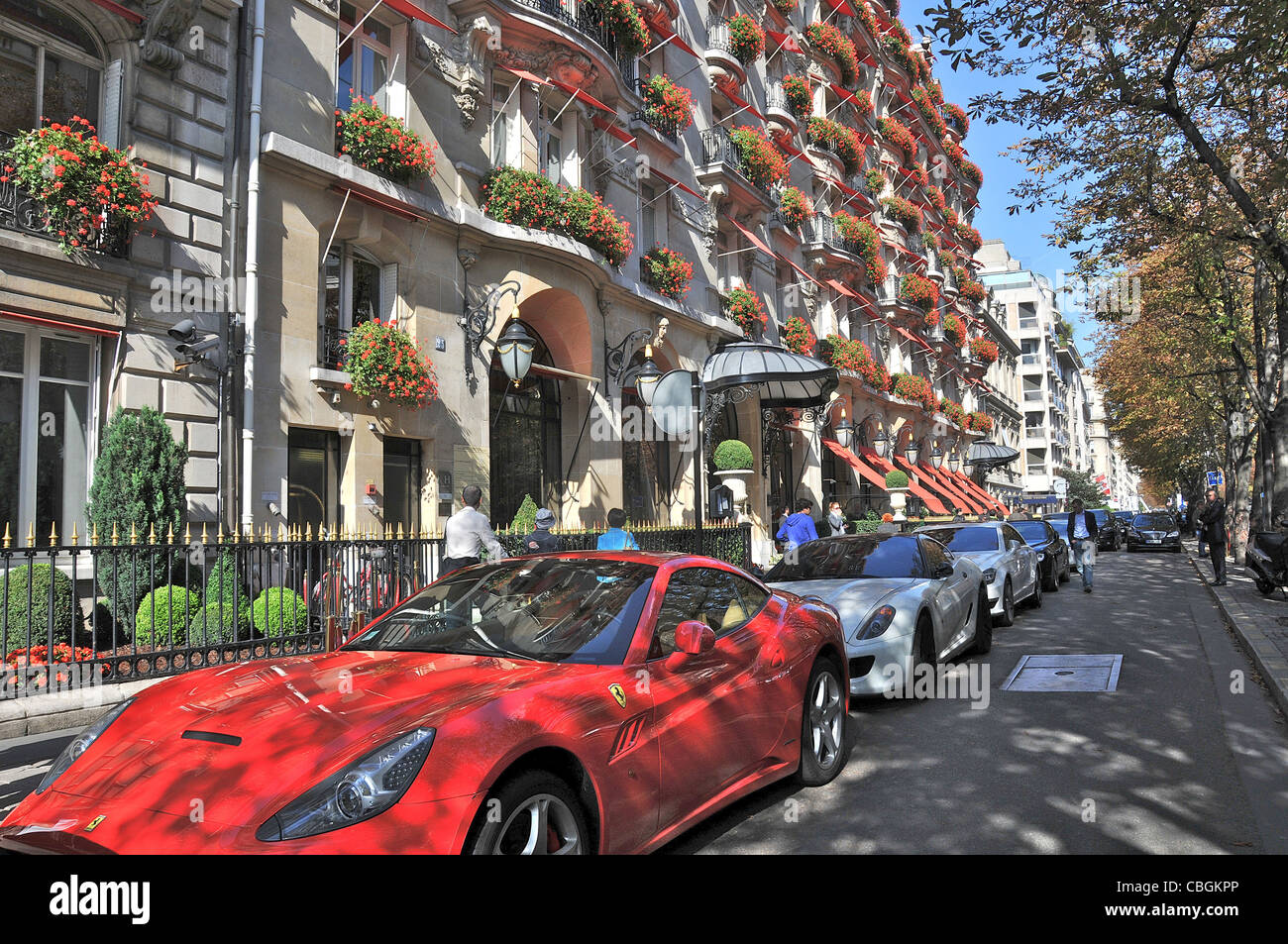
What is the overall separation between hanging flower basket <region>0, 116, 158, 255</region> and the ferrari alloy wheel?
Answer: 30.0 ft

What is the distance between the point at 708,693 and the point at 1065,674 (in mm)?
5810

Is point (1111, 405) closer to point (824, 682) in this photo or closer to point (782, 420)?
point (782, 420)

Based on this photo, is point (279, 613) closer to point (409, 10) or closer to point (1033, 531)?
point (409, 10)

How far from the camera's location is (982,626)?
32.7 feet

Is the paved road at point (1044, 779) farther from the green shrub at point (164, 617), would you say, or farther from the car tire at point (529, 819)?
the green shrub at point (164, 617)

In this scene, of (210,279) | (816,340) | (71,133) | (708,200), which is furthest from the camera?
(816,340)

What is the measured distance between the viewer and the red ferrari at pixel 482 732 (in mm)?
2758

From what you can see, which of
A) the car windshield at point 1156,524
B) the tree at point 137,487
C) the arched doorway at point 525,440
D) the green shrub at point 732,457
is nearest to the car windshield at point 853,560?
the tree at point 137,487

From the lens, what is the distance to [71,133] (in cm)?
937

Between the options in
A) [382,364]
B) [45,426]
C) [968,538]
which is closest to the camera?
[45,426]

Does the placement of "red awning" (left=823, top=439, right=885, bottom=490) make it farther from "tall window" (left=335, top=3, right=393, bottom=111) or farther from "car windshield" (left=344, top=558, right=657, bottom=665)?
"car windshield" (left=344, top=558, right=657, bottom=665)

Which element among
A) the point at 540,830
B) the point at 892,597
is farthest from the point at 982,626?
the point at 540,830
